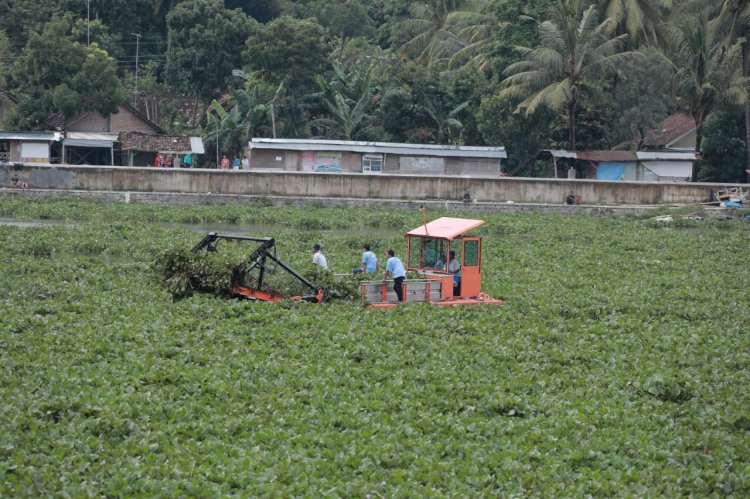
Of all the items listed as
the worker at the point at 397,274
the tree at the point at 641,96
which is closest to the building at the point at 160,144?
the tree at the point at 641,96

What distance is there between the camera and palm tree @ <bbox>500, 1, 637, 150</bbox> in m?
52.6

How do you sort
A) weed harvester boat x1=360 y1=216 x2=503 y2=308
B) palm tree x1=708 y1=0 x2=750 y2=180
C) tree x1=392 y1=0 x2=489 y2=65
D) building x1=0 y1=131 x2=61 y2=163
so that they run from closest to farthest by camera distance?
weed harvester boat x1=360 y1=216 x2=503 y2=308 → building x1=0 y1=131 x2=61 y2=163 → palm tree x1=708 y1=0 x2=750 y2=180 → tree x1=392 y1=0 x2=489 y2=65

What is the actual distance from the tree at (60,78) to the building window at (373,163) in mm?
14460

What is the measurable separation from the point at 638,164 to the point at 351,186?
16.5m

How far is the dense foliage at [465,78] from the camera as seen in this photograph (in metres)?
53.6

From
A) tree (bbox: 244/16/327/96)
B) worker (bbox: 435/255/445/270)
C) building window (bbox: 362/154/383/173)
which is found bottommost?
worker (bbox: 435/255/445/270)

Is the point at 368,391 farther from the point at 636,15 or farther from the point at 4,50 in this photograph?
the point at 4,50

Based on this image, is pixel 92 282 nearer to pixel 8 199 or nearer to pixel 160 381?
pixel 160 381

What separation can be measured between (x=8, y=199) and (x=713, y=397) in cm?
3576

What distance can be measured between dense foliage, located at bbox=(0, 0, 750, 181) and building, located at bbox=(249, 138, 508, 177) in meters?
2.88

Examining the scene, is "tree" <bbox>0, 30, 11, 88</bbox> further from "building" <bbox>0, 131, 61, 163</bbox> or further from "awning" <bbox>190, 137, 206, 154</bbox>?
"awning" <bbox>190, 137, 206, 154</bbox>

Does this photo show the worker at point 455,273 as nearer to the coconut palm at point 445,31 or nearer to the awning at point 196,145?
the awning at point 196,145

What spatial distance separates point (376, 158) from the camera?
53.9 meters

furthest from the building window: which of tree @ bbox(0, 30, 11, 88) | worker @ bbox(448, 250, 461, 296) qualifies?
worker @ bbox(448, 250, 461, 296)
